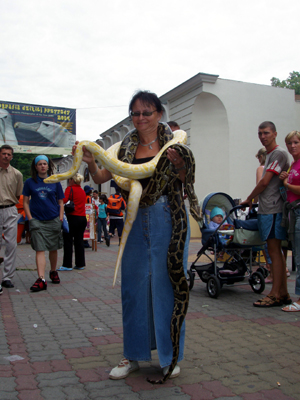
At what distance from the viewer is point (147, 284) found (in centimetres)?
333

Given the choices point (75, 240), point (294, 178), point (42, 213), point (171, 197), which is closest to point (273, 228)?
point (294, 178)

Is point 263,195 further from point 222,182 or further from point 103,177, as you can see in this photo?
point 222,182

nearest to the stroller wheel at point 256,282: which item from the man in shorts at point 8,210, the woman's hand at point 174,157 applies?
the woman's hand at point 174,157

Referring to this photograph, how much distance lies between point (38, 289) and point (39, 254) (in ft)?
2.07

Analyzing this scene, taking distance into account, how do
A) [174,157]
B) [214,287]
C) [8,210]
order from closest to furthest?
[174,157] → [214,287] → [8,210]

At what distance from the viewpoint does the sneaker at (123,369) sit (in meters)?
3.29

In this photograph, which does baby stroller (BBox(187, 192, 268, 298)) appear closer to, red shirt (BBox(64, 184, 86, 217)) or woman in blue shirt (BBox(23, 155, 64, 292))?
woman in blue shirt (BBox(23, 155, 64, 292))

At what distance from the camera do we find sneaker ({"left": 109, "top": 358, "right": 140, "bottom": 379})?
3.29 metres

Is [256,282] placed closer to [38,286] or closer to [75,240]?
[38,286]

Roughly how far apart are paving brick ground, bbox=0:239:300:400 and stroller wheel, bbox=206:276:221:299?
11 centimetres

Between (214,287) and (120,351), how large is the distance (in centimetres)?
278

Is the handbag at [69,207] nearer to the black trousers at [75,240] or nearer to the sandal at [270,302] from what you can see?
the black trousers at [75,240]

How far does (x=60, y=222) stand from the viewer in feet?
24.1

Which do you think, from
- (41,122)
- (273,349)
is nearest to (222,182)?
(41,122)
